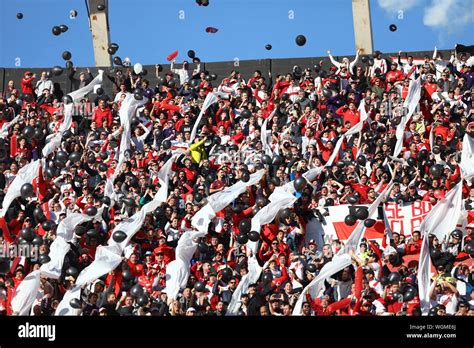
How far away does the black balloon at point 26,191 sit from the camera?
1819 cm

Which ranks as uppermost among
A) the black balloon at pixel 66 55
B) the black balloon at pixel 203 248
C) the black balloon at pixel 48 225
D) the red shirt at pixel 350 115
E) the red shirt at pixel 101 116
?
the black balloon at pixel 66 55

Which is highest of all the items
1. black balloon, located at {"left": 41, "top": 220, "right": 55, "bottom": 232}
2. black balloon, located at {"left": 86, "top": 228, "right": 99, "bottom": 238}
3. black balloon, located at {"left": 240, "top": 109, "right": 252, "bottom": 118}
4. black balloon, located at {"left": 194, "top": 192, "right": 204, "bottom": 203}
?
black balloon, located at {"left": 240, "top": 109, "right": 252, "bottom": 118}

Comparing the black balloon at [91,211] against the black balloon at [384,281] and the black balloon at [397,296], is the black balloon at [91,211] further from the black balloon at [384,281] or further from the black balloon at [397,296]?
the black balloon at [397,296]

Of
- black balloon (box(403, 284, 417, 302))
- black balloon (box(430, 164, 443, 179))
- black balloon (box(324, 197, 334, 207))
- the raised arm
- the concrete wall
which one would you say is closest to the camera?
black balloon (box(403, 284, 417, 302))

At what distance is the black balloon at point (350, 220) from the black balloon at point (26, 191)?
532 cm

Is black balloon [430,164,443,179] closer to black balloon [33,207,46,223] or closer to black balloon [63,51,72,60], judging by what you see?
black balloon [33,207,46,223]

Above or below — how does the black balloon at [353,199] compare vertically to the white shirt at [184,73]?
below

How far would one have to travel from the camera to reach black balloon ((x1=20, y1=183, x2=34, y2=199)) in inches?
716

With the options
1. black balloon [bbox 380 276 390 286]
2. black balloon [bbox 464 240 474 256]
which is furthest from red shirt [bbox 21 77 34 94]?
black balloon [bbox 464 240 474 256]

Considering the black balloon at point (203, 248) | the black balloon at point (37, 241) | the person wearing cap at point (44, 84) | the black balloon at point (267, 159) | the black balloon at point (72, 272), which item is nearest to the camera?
the black balloon at point (72, 272)

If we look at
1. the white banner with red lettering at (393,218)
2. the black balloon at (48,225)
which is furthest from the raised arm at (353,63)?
the black balloon at (48,225)

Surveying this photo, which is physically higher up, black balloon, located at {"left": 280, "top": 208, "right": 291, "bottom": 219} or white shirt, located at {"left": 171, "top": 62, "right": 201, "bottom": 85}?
white shirt, located at {"left": 171, "top": 62, "right": 201, "bottom": 85}

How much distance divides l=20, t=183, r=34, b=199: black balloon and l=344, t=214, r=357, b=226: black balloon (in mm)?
5317
